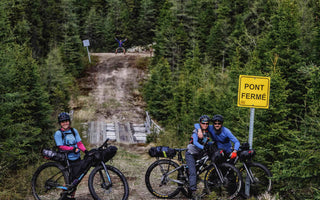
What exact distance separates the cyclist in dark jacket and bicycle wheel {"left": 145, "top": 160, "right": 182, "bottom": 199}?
174 cm

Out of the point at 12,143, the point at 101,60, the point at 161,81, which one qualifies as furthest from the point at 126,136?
the point at 101,60

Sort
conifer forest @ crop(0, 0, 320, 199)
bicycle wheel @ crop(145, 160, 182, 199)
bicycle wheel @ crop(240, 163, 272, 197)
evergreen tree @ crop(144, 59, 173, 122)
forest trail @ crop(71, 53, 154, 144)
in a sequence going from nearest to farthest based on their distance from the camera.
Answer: bicycle wheel @ crop(240, 163, 272, 197), bicycle wheel @ crop(145, 160, 182, 199), conifer forest @ crop(0, 0, 320, 199), forest trail @ crop(71, 53, 154, 144), evergreen tree @ crop(144, 59, 173, 122)

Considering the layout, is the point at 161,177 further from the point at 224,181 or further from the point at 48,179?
the point at 48,179

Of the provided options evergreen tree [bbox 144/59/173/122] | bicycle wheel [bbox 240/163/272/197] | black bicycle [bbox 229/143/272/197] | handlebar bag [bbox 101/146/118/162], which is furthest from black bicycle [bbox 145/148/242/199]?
evergreen tree [bbox 144/59/173/122]

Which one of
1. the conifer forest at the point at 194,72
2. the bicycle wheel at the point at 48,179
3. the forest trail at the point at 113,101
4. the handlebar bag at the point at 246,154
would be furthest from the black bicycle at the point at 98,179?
the forest trail at the point at 113,101

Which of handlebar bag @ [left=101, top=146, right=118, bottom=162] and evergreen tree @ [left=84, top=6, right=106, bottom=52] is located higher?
evergreen tree @ [left=84, top=6, right=106, bottom=52]

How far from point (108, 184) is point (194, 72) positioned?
23581 mm

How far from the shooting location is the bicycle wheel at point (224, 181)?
6168mm

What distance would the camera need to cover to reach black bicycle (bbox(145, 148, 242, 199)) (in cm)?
623

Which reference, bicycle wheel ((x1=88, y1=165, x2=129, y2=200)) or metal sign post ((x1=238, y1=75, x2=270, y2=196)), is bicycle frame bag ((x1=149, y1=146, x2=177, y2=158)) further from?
metal sign post ((x1=238, y1=75, x2=270, y2=196))

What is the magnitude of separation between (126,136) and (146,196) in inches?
603

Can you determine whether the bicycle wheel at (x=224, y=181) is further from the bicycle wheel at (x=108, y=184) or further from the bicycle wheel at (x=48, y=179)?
the bicycle wheel at (x=48, y=179)

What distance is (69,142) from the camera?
602cm

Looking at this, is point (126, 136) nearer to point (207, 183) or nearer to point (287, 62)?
point (287, 62)
